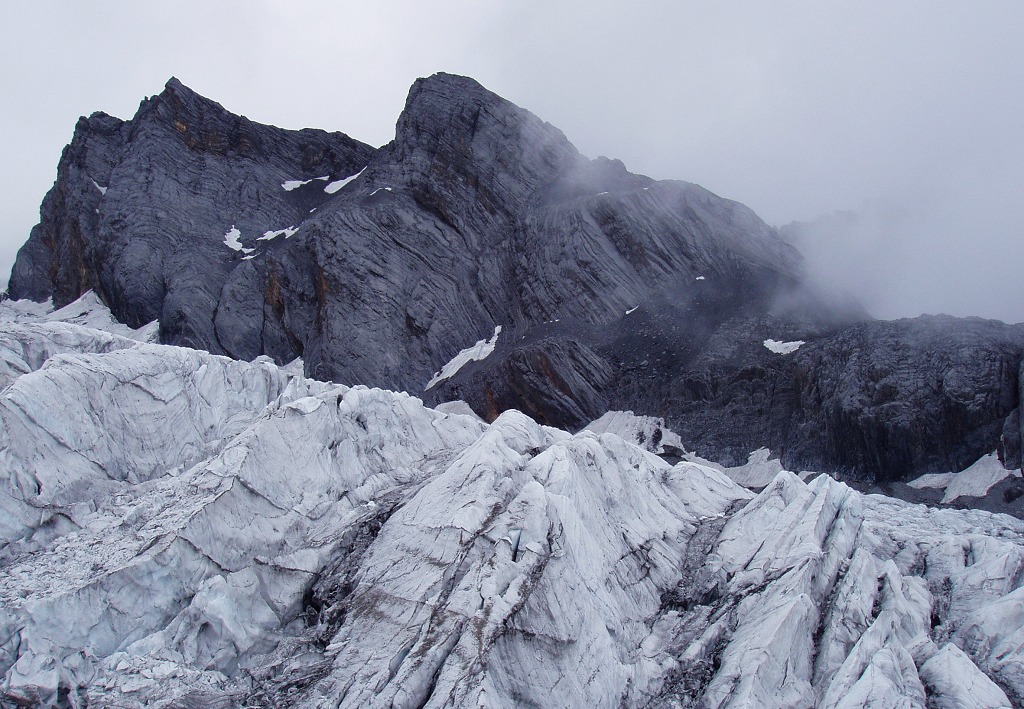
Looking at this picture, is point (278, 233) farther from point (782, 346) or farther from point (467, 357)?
point (782, 346)

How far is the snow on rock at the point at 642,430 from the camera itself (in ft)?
152

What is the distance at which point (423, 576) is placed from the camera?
14461 millimetres

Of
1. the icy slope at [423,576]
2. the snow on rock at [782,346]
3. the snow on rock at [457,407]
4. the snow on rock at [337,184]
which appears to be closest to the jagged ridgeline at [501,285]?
the snow on rock at [782,346]

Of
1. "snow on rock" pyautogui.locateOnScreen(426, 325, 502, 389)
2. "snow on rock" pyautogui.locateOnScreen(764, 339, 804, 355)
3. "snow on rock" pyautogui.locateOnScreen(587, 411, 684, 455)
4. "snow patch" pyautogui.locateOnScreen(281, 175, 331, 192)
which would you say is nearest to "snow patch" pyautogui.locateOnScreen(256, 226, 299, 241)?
"snow patch" pyautogui.locateOnScreen(281, 175, 331, 192)

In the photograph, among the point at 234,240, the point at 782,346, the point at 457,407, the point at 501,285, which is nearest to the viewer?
the point at 782,346

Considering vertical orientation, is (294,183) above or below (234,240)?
above

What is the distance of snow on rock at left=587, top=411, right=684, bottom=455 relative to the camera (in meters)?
Answer: 46.4

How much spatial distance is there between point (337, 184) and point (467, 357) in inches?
1128

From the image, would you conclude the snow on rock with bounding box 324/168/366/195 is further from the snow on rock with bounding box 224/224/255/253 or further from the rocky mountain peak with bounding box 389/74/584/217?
the snow on rock with bounding box 224/224/255/253

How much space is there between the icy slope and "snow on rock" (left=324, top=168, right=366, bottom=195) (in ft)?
182

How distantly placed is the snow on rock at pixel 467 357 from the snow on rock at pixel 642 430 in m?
11.9

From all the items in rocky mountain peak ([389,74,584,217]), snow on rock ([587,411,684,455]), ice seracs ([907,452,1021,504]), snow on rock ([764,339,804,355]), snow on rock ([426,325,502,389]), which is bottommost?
ice seracs ([907,452,1021,504])

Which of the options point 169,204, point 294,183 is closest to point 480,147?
point 294,183

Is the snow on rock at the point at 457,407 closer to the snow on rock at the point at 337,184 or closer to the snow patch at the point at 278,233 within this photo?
the snow patch at the point at 278,233
